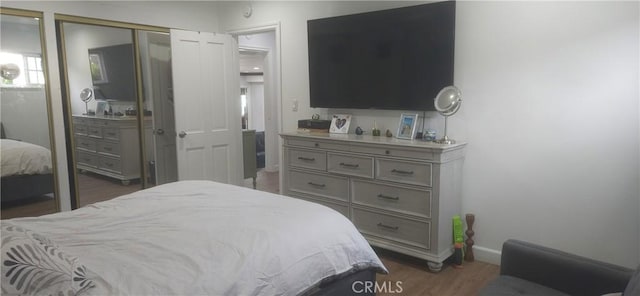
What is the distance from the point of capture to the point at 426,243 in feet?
9.89

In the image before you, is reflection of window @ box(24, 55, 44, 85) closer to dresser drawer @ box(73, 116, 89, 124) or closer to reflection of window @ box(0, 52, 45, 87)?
reflection of window @ box(0, 52, 45, 87)

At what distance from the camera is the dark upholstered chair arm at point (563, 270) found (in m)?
1.82

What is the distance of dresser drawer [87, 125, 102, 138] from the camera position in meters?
3.94

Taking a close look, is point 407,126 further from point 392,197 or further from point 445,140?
point 392,197

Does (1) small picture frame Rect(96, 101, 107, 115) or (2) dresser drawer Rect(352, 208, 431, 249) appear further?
(1) small picture frame Rect(96, 101, 107, 115)

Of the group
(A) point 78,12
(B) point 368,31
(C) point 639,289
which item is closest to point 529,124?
(B) point 368,31

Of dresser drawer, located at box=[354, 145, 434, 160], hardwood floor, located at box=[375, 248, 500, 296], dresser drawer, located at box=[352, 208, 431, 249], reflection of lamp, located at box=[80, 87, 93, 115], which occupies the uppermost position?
reflection of lamp, located at box=[80, 87, 93, 115]

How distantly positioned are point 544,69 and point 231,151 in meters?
3.30

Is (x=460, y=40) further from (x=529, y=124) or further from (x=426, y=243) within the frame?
(x=426, y=243)

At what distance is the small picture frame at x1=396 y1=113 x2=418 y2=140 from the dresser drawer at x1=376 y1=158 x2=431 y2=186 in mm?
350

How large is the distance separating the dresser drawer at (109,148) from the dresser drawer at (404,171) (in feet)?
8.79

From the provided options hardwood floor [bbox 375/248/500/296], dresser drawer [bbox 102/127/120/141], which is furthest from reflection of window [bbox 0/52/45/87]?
hardwood floor [bbox 375/248/500/296]

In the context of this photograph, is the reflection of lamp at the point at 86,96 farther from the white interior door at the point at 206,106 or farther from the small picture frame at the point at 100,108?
the white interior door at the point at 206,106

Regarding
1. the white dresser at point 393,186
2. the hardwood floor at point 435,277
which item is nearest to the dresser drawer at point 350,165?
the white dresser at point 393,186
